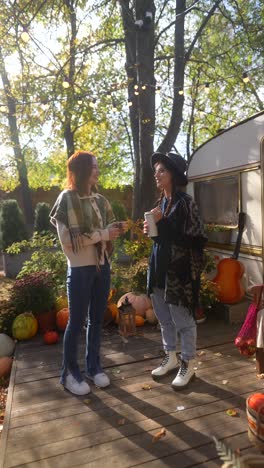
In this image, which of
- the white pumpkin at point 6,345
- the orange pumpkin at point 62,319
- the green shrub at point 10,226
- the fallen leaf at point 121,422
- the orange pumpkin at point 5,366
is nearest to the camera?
the fallen leaf at point 121,422

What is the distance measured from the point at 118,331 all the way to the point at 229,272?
5.74ft

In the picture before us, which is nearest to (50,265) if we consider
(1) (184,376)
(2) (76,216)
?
(2) (76,216)

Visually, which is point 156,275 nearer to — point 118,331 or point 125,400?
point 125,400

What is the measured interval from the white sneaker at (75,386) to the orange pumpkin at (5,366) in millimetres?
1146

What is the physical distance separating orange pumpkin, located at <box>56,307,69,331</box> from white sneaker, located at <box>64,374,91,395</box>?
150cm

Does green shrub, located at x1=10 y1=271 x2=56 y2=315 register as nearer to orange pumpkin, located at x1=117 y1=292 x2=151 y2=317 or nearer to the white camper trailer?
orange pumpkin, located at x1=117 y1=292 x2=151 y2=317

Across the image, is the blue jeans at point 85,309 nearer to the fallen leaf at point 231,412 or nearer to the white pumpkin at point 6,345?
the fallen leaf at point 231,412

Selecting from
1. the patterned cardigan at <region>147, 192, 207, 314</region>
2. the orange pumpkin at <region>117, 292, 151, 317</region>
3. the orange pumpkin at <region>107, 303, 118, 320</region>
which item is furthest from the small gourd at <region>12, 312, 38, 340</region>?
the patterned cardigan at <region>147, 192, 207, 314</region>

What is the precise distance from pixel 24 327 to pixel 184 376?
2250 mm

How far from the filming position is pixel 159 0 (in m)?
9.79

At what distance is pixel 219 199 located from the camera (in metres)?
5.75

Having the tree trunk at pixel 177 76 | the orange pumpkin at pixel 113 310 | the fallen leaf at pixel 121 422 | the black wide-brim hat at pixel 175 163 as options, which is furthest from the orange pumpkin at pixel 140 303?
the tree trunk at pixel 177 76

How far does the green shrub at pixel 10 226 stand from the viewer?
1148 centimetres

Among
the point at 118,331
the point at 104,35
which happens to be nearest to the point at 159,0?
the point at 104,35
